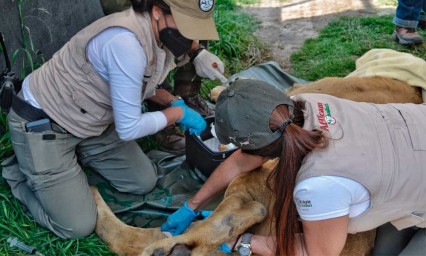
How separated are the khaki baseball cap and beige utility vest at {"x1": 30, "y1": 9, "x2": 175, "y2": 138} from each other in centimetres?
21

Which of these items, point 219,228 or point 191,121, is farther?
point 191,121

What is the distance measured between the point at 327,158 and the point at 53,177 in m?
1.67

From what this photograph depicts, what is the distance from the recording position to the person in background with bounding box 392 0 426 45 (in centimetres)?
581

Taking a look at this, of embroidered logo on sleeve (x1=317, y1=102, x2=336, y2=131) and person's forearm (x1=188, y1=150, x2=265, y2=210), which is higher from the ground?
embroidered logo on sleeve (x1=317, y1=102, x2=336, y2=131)

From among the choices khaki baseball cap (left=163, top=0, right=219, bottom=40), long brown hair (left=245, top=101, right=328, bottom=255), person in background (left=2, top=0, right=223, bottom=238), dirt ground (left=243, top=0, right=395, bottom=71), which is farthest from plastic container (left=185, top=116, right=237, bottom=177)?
dirt ground (left=243, top=0, right=395, bottom=71)

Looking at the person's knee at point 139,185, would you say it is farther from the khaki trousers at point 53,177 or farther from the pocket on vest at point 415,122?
the pocket on vest at point 415,122

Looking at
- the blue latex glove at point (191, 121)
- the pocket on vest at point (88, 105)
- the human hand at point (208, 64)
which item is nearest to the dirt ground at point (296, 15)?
the human hand at point (208, 64)

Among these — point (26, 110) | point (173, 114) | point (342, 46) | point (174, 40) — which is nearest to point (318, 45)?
point (342, 46)

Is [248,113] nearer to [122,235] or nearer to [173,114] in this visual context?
[173,114]

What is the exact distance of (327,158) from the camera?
227cm

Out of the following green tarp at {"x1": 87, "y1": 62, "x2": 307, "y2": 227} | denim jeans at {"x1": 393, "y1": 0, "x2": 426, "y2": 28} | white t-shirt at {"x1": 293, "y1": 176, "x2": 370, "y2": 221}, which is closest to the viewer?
white t-shirt at {"x1": 293, "y1": 176, "x2": 370, "y2": 221}

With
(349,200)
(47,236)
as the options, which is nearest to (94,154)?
(47,236)

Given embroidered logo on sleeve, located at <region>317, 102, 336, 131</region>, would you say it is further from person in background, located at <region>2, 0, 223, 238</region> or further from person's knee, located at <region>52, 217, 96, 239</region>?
person's knee, located at <region>52, 217, 96, 239</region>

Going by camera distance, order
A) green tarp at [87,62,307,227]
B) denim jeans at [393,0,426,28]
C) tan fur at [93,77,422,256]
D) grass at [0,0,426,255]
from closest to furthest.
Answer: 1. tan fur at [93,77,422,256]
2. green tarp at [87,62,307,227]
3. grass at [0,0,426,255]
4. denim jeans at [393,0,426,28]
